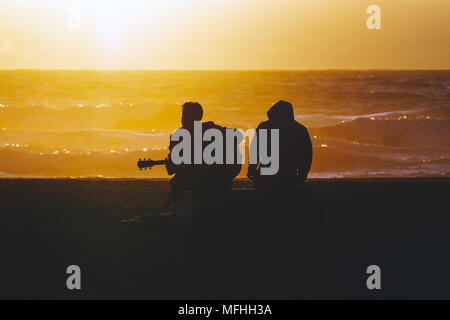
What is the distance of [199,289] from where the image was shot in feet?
17.8

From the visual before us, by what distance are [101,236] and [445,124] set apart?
24.1 meters

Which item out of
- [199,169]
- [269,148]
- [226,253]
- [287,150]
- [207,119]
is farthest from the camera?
[207,119]

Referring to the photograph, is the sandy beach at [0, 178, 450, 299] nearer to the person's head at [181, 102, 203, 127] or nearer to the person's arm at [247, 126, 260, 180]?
the person's arm at [247, 126, 260, 180]

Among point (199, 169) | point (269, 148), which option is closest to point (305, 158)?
point (269, 148)

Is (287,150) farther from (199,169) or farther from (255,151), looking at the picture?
(199,169)

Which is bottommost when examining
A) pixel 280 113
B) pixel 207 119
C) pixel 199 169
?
pixel 199 169

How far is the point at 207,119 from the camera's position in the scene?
37688 millimetres

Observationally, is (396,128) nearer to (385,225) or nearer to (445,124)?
(445,124)

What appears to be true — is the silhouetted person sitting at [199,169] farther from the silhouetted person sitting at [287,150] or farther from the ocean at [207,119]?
the ocean at [207,119]

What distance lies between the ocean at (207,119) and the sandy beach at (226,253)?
5354 mm

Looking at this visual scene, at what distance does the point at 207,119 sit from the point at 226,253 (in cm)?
3152

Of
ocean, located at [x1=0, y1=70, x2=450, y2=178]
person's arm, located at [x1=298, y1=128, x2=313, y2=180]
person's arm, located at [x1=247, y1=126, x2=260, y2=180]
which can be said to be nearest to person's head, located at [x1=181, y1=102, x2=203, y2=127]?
person's arm, located at [x1=247, y1=126, x2=260, y2=180]

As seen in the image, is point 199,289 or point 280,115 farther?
point 280,115
